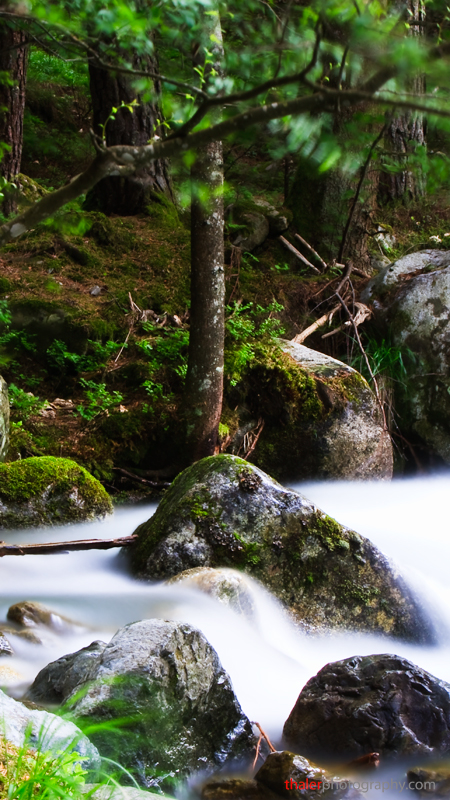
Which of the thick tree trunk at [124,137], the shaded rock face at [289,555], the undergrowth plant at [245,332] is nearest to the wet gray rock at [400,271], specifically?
the undergrowth plant at [245,332]

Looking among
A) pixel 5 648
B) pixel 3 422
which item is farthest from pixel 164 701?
pixel 3 422

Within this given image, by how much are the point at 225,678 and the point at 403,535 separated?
9.18 feet

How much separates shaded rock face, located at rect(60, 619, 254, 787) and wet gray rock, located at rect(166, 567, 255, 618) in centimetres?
71

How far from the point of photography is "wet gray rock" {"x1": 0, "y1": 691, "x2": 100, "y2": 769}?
168 centimetres

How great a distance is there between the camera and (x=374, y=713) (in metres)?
2.75

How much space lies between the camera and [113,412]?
18.8ft

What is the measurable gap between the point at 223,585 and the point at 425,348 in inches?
190

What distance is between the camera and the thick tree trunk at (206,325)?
502 centimetres

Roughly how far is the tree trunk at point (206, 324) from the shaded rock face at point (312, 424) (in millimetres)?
529

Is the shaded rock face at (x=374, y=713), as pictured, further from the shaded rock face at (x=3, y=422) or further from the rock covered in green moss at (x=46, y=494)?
the shaded rock face at (x=3, y=422)

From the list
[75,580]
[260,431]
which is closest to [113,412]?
Answer: [260,431]

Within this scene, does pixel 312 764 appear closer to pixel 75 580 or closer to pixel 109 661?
pixel 109 661

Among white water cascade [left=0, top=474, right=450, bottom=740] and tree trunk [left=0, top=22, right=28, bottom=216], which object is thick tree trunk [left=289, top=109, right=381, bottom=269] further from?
white water cascade [left=0, top=474, right=450, bottom=740]

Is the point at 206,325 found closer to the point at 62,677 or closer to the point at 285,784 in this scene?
the point at 62,677
